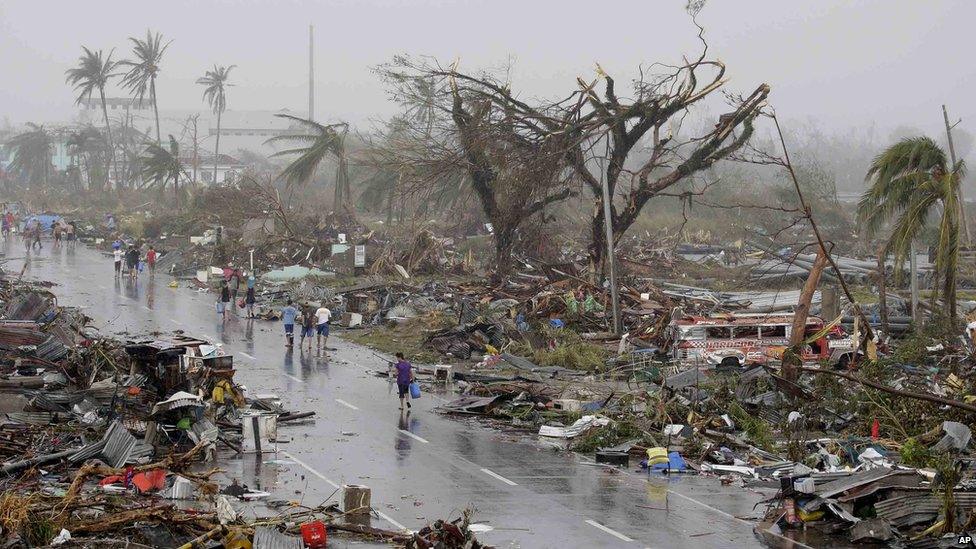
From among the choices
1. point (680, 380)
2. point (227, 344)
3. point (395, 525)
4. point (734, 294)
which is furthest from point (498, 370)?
point (734, 294)

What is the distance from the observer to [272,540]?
12055mm

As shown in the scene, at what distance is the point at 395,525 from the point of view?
1386 cm

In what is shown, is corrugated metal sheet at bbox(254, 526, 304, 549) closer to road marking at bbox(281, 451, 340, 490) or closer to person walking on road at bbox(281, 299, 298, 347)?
road marking at bbox(281, 451, 340, 490)

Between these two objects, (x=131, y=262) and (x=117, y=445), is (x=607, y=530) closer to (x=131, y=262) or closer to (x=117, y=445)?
(x=117, y=445)

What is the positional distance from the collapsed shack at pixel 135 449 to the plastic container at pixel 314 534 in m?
0.02

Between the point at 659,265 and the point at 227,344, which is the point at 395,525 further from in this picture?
the point at 659,265

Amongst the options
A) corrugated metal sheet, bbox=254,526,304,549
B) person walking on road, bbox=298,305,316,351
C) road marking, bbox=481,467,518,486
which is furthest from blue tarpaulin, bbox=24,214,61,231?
corrugated metal sheet, bbox=254,526,304,549

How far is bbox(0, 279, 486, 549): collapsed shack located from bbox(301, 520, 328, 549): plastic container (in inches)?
0.6

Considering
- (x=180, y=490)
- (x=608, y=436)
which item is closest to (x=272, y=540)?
(x=180, y=490)

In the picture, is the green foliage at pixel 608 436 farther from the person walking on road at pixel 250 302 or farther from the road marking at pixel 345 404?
the person walking on road at pixel 250 302

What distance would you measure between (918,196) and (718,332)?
19.1 ft

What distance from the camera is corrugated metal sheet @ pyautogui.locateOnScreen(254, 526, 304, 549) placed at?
1194cm

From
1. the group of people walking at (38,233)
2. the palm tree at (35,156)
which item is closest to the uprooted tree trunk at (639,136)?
the group of people walking at (38,233)

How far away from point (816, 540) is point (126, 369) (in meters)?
12.6
